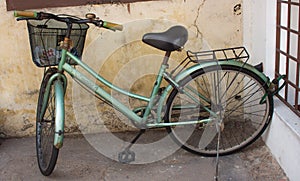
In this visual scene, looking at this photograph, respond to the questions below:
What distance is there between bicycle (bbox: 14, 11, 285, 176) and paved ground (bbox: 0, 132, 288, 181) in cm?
9

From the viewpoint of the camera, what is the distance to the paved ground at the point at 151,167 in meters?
3.10

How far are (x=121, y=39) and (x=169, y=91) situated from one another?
77cm

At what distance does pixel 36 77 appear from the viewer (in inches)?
148

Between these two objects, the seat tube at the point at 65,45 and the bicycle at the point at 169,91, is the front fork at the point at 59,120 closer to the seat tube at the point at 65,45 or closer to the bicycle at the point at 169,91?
the bicycle at the point at 169,91

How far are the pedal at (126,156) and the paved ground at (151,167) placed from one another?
0.13ft

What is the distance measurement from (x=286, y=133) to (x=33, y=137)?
2251 mm

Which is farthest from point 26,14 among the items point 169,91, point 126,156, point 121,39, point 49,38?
point 126,156

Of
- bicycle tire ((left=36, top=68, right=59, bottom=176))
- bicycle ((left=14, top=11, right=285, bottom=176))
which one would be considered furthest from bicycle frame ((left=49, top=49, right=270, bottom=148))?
bicycle tire ((left=36, top=68, right=59, bottom=176))

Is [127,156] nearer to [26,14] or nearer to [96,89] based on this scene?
[96,89]

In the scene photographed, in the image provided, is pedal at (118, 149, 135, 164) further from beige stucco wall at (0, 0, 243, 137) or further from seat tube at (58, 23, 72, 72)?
seat tube at (58, 23, 72, 72)

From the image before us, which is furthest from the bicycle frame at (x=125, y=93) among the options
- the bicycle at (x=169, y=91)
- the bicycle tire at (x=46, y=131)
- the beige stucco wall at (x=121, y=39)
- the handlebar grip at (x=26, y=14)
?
the beige stucco wall at (x=121, y=39)

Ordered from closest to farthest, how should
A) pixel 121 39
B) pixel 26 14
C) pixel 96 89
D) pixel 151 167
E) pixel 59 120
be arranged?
pixel 26 14 < pixel 59 120 < pixel 96 89 < pixel 151 167 < pixel 121 39

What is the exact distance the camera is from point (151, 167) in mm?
3262

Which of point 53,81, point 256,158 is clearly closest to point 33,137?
point 53,81
